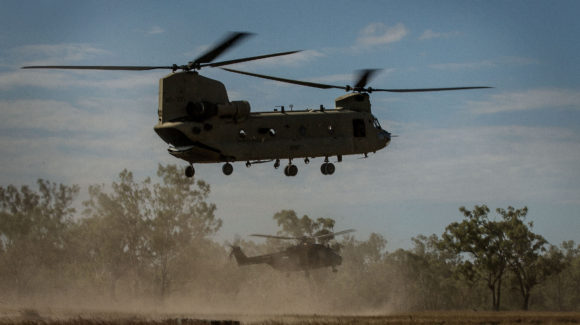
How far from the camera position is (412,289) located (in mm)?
126500

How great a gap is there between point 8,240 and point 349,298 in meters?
48.7

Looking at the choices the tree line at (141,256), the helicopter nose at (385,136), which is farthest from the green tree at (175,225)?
the helicopter nose at (385,136)

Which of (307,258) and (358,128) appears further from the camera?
(307,258)

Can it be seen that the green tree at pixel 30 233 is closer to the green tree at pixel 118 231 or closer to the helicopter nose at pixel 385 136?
the green tree at pixel 118 231

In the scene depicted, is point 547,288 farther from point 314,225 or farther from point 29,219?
point 29,219

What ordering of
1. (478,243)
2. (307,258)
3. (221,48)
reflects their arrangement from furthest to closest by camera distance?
(478,243) → (307,258) → (221,48)

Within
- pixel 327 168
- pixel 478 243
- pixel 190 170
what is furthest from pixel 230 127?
pixel 478 243

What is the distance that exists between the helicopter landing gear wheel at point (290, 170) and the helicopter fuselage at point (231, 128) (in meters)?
0.56

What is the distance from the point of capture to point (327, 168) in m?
42.9

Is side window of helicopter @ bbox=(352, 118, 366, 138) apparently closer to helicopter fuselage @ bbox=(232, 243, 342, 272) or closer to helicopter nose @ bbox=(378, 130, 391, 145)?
helicopter nose @ bbox=(378, 130, 391, 145)

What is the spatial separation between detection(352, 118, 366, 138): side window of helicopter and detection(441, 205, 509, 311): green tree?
157 ft

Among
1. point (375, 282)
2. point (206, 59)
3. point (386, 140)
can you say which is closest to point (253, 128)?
point (206, 59)

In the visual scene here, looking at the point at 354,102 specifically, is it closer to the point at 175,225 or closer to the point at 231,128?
the point at 231,128

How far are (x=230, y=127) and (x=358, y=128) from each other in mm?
7956
